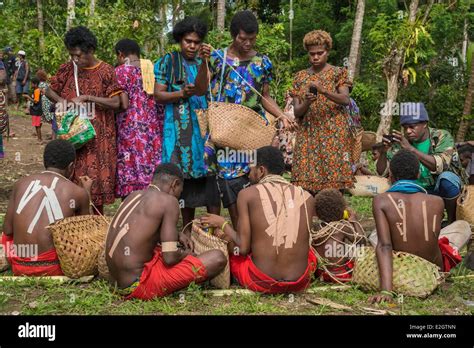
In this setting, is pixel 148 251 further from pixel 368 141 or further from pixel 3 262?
pixel 368 141

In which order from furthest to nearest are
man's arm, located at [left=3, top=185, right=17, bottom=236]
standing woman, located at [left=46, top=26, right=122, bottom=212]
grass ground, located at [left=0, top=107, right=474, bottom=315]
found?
standing woman, located at [left=46, top=26, right=122, bottom=212] → man's arm, located at [left=3, top=185, right=17, bottom=236] → grass ground, located at [left=0, top=107, right=474, bottom=315]

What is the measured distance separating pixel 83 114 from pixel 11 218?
1.25 meters

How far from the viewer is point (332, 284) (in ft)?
16.8

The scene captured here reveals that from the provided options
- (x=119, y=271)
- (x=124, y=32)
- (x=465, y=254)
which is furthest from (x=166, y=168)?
(x=124, y=32)

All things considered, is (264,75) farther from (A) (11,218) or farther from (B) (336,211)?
(A) (11,218)

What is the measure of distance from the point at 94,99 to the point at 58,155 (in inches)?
36.4

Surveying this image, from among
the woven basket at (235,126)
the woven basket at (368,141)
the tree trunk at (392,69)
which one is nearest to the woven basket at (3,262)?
the woven basket at (235,126)

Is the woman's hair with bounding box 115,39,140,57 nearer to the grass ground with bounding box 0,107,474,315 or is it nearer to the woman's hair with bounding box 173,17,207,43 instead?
the woman's hair with bounding box 173,17,207,43

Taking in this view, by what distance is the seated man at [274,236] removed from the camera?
4.61 metres

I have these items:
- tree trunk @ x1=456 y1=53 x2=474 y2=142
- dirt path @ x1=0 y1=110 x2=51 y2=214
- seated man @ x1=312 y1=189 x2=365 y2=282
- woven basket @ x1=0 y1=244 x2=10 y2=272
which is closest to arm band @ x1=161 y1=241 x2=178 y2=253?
seated man @ x1=312 y1=189 x2=365 y2=282

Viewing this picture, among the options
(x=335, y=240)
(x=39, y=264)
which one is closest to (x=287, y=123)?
(x=335, y=240)

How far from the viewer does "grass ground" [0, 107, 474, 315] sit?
430cm

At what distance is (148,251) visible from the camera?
450cm

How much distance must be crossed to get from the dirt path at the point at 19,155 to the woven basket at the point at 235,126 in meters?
3.75
